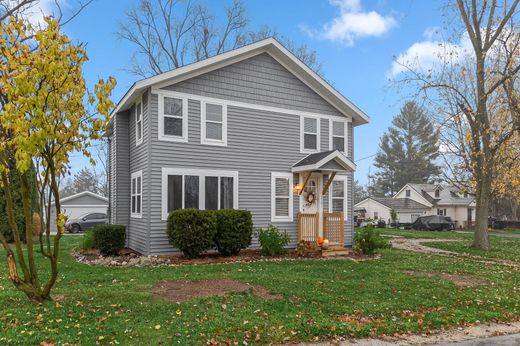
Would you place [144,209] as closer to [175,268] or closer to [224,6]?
[175,268]

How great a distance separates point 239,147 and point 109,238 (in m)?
4.93

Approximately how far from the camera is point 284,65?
1430cm

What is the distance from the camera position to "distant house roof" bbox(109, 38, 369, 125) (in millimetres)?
11945

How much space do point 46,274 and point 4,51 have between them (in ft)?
18.1

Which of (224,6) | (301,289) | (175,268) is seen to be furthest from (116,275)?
(224,6)

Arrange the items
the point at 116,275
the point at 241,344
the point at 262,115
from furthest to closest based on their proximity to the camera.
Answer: the point at 262,115, the point at 116,275, the point at 241,344

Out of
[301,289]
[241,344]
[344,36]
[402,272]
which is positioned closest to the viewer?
[241,344]

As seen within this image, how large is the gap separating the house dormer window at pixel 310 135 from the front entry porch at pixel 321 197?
421 millimetres

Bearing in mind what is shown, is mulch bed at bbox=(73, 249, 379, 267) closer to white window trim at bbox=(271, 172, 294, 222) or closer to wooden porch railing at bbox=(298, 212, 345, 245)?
wooden porch railing at bbox=(298, 212, 345, 245)

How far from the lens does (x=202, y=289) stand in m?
7.34

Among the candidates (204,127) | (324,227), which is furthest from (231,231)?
(324,227)

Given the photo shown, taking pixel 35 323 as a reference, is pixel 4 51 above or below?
above

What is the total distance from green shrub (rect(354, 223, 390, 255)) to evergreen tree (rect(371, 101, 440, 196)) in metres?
44.1

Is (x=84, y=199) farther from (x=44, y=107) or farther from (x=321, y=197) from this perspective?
(x=44, y=107)
